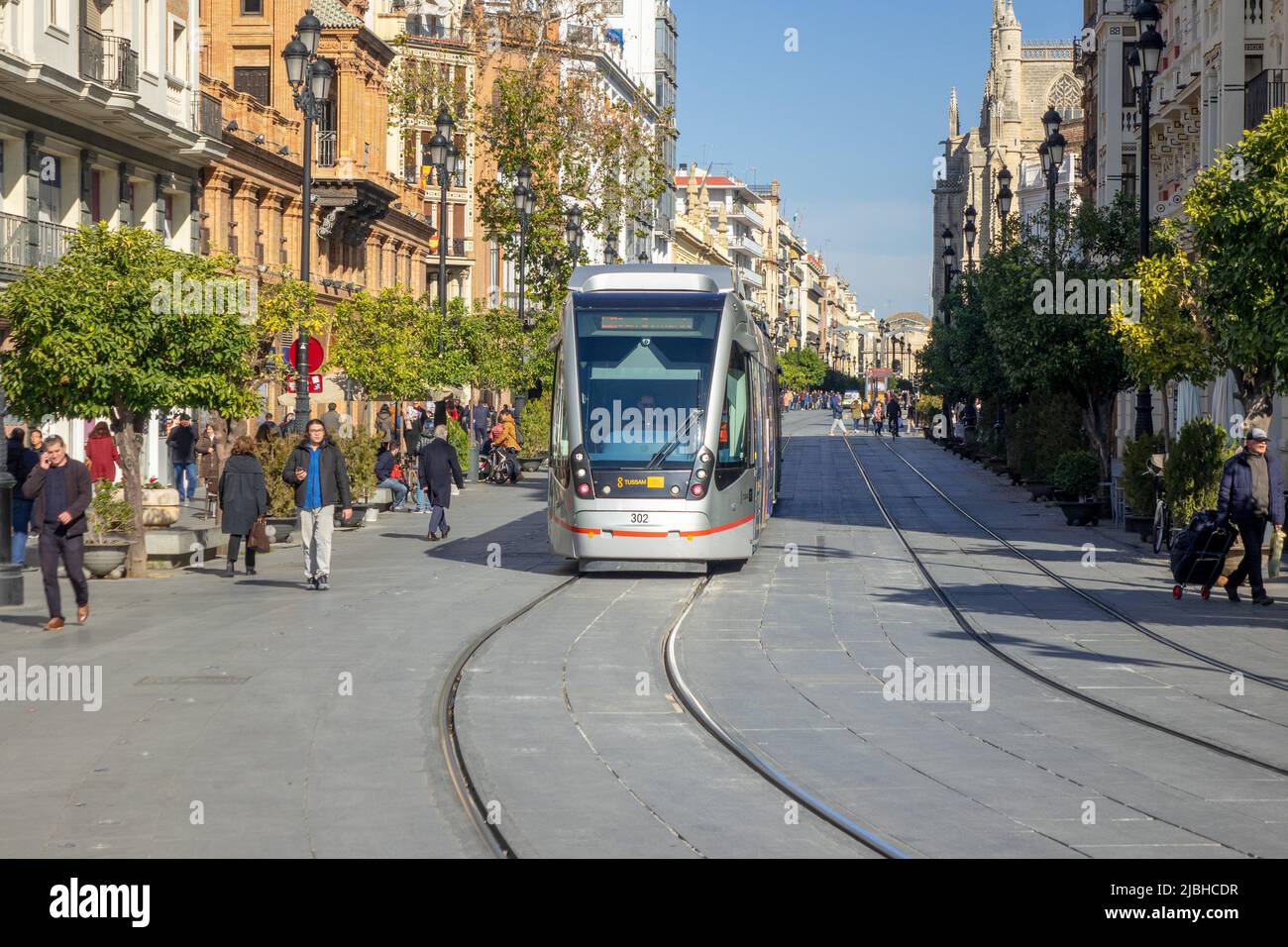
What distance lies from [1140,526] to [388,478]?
581 inches

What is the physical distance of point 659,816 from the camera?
8.41m

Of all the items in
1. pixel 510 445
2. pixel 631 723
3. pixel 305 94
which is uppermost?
pixel 305 94

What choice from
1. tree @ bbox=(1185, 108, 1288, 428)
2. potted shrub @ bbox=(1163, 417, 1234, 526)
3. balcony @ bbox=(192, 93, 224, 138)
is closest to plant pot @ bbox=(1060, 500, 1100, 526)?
potted shrub @ bbox=(1163, 417, 1234, 526)

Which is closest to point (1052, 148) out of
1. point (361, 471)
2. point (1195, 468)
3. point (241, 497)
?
point (1195, 468)

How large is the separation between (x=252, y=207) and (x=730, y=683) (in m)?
37.9

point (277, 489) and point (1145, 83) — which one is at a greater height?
point (1145, 83)

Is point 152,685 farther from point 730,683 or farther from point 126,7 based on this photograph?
point 126,7

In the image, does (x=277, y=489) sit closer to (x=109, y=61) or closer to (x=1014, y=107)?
(x=109, y=61)

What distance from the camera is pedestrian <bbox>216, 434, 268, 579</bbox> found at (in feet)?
71.5

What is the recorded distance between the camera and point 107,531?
71.4 feet

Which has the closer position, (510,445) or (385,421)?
(385,421)

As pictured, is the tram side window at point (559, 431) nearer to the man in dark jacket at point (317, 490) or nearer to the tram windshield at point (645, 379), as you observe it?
the tram windshield at point (645, 379)

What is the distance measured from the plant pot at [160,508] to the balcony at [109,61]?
39.9 ft

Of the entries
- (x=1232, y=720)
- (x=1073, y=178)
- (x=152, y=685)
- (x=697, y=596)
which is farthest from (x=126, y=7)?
(x=1073, y=178)
